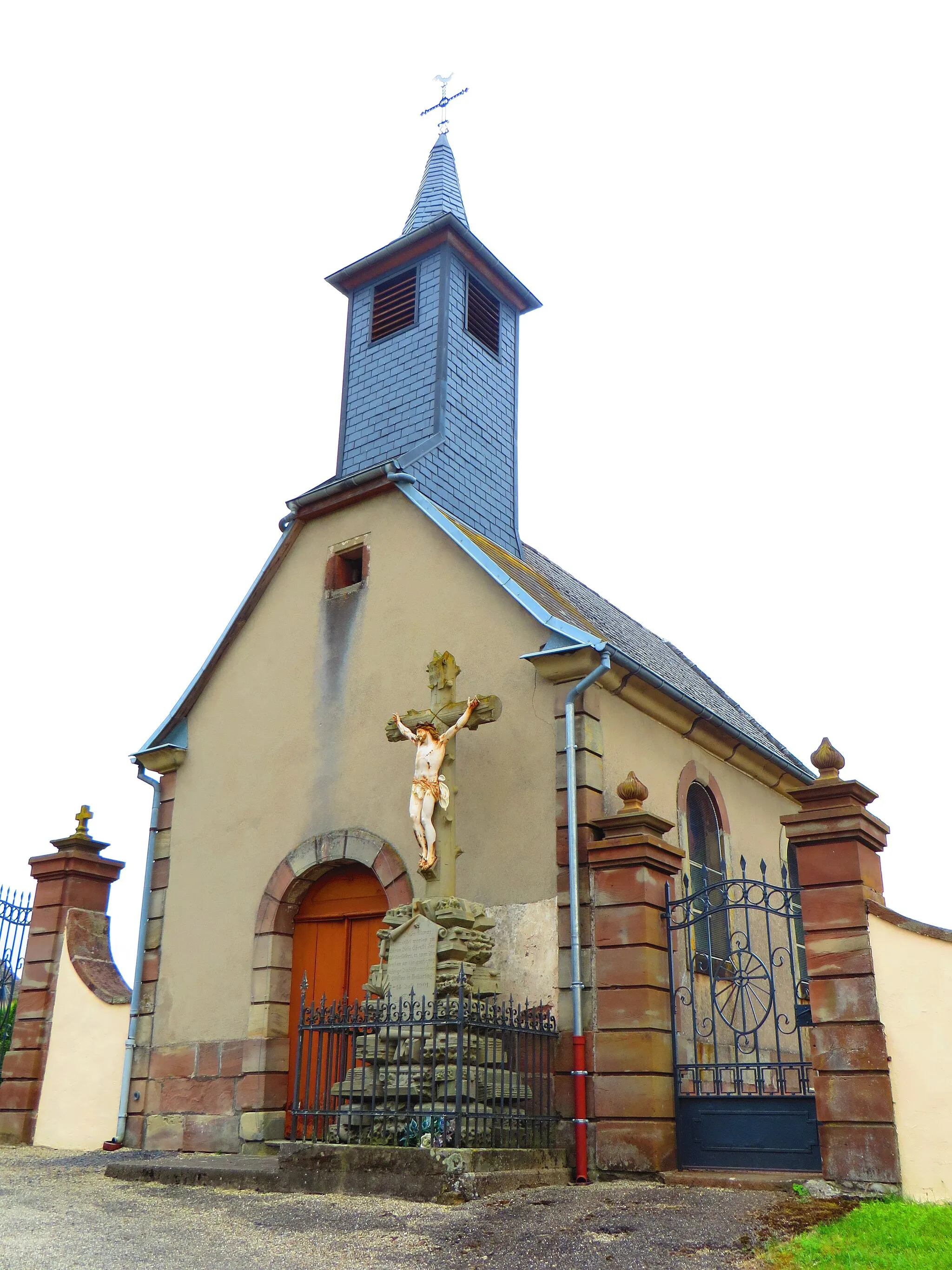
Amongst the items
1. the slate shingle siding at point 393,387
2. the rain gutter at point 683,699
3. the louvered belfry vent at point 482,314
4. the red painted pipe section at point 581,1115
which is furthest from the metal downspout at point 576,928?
the louvered belfry vent at point 482,314

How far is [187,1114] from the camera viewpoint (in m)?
11.5

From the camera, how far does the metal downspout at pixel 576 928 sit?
8.92 metres

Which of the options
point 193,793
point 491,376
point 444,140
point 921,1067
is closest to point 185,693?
point 193,793

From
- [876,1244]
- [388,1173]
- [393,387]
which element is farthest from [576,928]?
[393,387]

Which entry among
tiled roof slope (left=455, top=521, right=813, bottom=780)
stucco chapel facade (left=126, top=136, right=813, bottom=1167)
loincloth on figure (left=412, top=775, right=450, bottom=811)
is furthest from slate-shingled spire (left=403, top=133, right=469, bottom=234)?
loincloth on figure (left=412, top=775, right=450, bottom=811)

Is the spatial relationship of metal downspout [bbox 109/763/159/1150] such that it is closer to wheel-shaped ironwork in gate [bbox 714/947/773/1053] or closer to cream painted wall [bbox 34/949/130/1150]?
cream painted wall [bbox 34/949/130/1150]

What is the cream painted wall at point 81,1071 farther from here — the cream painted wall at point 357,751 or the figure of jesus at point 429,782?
the figure of jesus at point 429,782

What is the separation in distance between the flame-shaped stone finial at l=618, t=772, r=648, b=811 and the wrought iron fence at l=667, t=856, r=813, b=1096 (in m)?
0.73

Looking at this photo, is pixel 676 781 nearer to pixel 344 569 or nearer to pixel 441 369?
pixel 344 569

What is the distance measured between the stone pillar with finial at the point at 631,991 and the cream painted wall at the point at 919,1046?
6.17ft

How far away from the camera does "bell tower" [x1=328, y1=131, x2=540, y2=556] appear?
45.7 feet

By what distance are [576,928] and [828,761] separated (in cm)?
241

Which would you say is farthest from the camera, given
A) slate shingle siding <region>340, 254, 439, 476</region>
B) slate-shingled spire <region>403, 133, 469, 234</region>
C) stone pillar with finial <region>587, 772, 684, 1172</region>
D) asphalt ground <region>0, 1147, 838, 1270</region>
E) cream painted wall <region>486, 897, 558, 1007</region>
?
slate-shingled spire <region>403, 133, 469, 234</region>

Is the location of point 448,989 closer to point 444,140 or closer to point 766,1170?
point 766,1170
